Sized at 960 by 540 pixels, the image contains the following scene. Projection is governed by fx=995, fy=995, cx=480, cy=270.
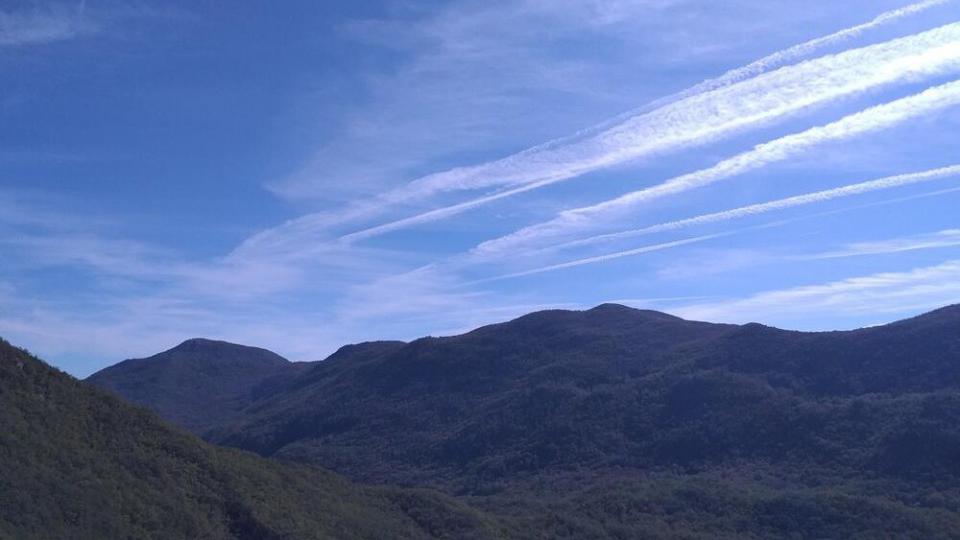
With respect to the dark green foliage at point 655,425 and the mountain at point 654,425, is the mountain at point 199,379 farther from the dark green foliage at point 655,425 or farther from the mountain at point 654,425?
the mountain at point 654,425

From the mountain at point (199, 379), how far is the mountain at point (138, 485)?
43.6m

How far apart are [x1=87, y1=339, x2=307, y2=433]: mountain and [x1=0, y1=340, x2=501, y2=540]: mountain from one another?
43.6 metres

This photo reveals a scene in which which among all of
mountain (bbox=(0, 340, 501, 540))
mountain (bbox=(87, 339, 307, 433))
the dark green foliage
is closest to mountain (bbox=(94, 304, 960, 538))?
the dark green foliage

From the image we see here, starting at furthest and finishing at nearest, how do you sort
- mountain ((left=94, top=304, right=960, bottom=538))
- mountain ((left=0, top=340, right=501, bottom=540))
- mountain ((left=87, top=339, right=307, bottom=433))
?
mountain ((left=87, top=339, right=307, bottom=433)) → mountain ((left=94, top=304, right=960, bottom=538)) → mountain ((left=0, top=340, right=501, bottom=540))

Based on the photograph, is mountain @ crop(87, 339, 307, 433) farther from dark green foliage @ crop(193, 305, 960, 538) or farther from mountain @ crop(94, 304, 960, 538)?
mountain @ crop(94, 304, 960, 538)

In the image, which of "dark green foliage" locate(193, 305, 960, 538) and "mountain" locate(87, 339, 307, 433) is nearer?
"dark green foliage" locate(193, 305, 960, 538)

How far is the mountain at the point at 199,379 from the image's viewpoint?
74.9 m

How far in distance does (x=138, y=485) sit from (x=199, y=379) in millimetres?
73189

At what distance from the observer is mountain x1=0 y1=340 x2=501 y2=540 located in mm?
15180

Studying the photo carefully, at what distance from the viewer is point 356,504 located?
76.4 feet

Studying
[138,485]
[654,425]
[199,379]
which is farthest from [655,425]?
[199,379]

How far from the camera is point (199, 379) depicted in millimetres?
87812

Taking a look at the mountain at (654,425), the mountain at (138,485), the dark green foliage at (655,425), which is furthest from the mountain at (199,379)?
the mountain at (138,485)

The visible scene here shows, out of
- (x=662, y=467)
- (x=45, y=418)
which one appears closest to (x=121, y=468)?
(x=45, y=418)
